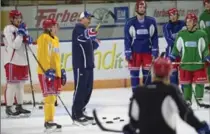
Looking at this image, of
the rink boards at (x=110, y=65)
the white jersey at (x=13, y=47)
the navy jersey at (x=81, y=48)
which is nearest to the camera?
the navy jersey at (x=81, y=48)

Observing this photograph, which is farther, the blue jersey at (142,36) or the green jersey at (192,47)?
the blue jersey at (142,36)

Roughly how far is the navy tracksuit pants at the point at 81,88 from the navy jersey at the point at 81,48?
0.07 m

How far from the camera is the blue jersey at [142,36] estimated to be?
6891 millimetres

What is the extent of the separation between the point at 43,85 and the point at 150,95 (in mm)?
2546

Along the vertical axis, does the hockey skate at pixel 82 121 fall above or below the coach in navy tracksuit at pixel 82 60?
below

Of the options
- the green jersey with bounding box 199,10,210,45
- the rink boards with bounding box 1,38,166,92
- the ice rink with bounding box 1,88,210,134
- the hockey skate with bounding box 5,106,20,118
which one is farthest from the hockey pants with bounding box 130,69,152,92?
the rink boards with bounding box 1,38,166,92

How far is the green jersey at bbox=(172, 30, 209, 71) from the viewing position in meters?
6.75

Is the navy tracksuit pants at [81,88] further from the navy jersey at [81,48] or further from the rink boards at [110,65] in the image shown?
the rink boards at [110,65]

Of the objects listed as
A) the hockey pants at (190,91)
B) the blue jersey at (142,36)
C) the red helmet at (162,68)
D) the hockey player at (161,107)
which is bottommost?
the hockey pants at (190,91)

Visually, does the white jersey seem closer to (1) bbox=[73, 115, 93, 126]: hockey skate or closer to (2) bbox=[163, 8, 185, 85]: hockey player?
(1) bbox=[73, 115, 93, 126]: hockey skate

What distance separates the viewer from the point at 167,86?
3137 millimetres

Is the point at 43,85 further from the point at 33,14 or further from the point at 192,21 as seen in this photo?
the point at 33,14

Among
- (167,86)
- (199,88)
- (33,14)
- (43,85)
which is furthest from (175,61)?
(167,86)

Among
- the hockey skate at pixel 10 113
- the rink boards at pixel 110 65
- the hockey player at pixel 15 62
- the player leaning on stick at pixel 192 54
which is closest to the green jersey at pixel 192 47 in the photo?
the player leaning on stick at pixel 192 54
